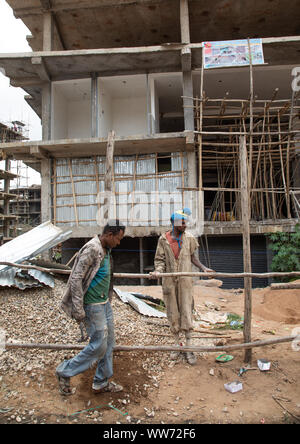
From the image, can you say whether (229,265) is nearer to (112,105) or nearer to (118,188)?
(118,188)

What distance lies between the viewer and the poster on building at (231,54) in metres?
9.08

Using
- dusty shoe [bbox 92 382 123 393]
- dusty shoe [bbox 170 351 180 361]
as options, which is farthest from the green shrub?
dusty shoe [bbox 92 382 123 393]

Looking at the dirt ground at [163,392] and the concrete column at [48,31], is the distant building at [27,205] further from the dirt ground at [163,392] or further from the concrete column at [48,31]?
the dirt ground at [163,392]

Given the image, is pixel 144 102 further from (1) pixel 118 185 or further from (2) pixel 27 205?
(2) pixel 27 205

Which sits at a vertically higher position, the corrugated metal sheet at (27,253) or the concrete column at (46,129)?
the concrete column at (46,129)

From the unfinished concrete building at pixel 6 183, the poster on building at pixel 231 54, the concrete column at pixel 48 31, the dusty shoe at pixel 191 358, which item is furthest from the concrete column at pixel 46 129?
the unfinished concrete building at pixel 6 183

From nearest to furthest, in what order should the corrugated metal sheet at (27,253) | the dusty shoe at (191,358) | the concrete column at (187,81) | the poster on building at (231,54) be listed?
the dusty shoe at (191,358)
the corrugated metal sheet at (27,253)
the poster on building at (231,54)
the concrete column at (187,81)

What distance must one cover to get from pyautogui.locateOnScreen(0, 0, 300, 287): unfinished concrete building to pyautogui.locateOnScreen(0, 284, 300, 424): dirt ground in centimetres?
640

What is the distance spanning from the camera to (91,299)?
297 cm

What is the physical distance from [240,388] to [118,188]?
832cm

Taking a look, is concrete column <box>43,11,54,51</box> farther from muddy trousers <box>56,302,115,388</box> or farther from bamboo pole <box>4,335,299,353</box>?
muddy trousers <box>56,302,115,388</box>

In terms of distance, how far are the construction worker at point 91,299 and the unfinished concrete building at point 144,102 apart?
6.87 metres

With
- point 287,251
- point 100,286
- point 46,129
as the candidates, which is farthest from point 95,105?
point 100,286

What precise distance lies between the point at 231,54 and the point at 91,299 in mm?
9095
